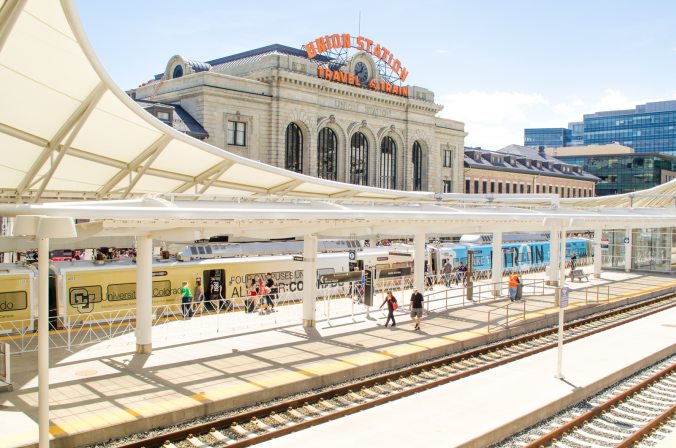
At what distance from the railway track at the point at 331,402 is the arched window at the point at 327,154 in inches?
1560

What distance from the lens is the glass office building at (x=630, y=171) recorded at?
11512cm

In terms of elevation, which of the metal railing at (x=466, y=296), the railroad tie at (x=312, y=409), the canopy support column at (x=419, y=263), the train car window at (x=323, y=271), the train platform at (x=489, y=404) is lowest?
the railroad tie at (x=312, y=409)

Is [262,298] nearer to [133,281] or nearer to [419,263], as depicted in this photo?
[133,281]

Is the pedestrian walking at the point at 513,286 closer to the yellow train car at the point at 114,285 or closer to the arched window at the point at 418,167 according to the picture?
the yellow train car at the point at 114,285

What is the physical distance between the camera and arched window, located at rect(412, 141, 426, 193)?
231 feet

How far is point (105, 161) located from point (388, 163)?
165 ft

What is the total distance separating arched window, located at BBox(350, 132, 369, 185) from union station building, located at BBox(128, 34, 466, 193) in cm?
10

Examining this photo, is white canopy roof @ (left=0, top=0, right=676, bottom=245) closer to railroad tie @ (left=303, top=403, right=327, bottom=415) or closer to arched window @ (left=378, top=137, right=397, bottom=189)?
railroad tie @ (left=303, top=403, right=327, bottom=415)

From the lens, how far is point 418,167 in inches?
2808

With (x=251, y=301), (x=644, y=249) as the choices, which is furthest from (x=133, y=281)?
(x=644, y=249)

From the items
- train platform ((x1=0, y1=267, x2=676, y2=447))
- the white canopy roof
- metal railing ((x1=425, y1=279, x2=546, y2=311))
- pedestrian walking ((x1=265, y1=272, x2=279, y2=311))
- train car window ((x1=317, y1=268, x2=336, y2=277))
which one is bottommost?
train platform ((x1=0, y1=267, x2=676, y2=447))

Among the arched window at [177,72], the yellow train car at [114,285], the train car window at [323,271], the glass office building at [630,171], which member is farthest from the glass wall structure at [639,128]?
the yellow train car at [114,285]

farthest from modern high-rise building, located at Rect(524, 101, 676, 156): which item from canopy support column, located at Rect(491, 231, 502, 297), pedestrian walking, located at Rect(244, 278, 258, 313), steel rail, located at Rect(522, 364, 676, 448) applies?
steel rail, located at Rect(522, 364, 676, 448)

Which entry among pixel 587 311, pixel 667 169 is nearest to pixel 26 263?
pixel 587 311
